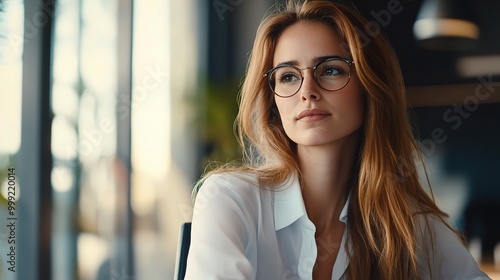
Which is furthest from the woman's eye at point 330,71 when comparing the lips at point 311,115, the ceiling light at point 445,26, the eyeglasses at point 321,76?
the ceiling light at point 445,26

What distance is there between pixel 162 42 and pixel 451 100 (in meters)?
1.85

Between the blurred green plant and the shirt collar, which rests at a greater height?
the blurred green plant

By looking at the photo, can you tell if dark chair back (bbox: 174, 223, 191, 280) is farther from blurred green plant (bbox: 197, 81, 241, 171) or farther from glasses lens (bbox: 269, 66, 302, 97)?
blurred green plant (bbox: 197, 81, 241, 171)

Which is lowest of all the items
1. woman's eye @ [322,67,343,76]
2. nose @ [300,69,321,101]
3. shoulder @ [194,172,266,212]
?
shoulder @ [194,172,266,212]

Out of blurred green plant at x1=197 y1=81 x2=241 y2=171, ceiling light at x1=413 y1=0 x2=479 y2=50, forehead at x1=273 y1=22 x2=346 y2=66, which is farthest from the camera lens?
blurred green plant at x1=197 y1=81 x2=241 y2=171

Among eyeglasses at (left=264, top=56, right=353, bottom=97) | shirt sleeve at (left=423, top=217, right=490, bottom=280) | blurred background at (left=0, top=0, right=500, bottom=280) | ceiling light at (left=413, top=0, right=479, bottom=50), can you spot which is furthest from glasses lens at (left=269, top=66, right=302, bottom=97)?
ceiling light at (left=413, top=0, right=479, bottom=50)

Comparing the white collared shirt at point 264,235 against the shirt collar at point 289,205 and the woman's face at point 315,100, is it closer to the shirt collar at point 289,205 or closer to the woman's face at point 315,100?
the shirt collar at point 289,205

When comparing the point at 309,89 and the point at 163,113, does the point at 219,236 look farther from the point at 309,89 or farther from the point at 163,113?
the point at 163,113

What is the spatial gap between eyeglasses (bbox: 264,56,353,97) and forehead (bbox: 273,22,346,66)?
0.08 feet

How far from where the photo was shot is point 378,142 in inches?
66.8

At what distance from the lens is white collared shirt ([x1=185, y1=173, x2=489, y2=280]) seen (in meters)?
1.42

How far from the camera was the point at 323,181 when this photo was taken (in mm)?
1674

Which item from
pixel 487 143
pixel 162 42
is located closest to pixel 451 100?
pixel 487 143

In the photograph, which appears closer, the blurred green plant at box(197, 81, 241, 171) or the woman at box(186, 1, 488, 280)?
the woman at box(186, 1, 488, 280)
